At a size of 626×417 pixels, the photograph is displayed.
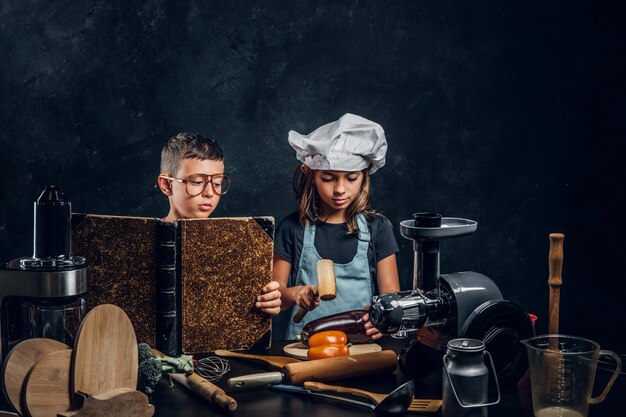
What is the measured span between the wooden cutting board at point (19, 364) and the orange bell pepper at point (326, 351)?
766 mm

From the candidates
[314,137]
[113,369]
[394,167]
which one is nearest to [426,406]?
[113,369]

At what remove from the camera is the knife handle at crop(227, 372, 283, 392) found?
2.11 m

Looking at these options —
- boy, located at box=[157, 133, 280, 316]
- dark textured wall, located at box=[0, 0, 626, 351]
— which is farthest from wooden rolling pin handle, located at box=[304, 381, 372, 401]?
dark textured wall, located at box=[0, 0, 626, 351]

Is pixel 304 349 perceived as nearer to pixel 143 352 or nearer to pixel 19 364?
pixel 143 352

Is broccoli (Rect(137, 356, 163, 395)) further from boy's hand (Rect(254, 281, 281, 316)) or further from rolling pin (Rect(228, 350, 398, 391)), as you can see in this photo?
boy's hand (Rect(254, 281, 281, 316))

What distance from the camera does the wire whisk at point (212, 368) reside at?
2248 millimetres

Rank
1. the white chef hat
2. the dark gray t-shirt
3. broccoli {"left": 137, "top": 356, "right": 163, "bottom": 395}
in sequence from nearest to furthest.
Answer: broccoli {"left": 137, "top": 356, "right": 163, "bottom": 395}, the white chef hat, the dark gray t-shirt

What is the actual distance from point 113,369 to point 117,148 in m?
2.13

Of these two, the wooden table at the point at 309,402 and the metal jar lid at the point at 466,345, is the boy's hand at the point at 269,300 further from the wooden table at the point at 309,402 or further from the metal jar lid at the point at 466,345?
the metal jar lid at the point at 466,345

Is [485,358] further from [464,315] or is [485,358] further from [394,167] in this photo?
[394,167]

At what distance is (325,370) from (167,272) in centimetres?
58

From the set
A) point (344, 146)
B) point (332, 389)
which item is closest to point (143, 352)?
point (332, 389)

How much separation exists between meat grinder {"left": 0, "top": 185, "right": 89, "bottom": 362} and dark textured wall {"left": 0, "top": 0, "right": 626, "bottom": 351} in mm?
1791

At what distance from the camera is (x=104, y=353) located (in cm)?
192
